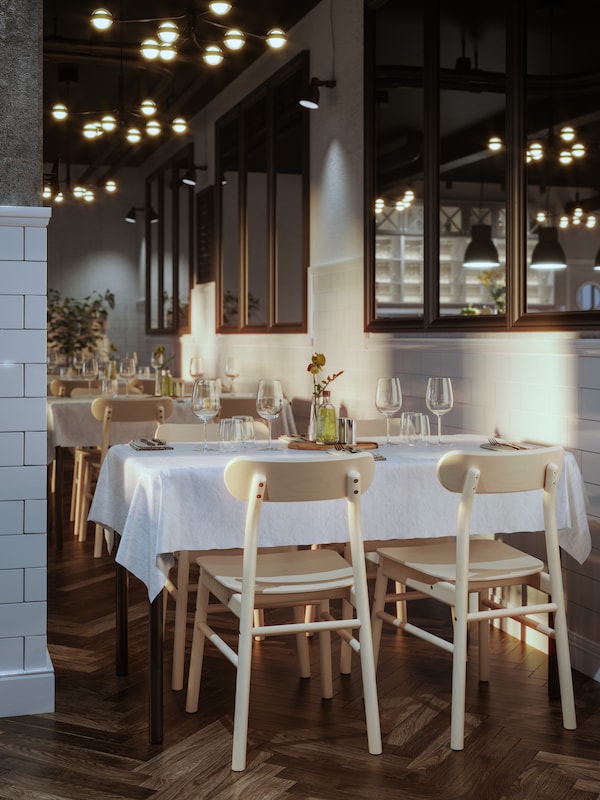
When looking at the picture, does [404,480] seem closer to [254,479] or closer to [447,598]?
[447,598]

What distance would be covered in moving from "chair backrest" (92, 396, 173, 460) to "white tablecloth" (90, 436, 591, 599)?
6.55 ft

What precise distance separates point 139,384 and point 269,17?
9.73ft

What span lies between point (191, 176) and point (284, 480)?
8.09 metres

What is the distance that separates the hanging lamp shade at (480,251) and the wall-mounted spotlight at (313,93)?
5.16ft

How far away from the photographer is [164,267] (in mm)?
12383

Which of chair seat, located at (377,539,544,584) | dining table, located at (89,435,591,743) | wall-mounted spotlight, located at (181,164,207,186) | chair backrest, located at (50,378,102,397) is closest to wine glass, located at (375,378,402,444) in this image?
dining table, located at (89,435,591,743)

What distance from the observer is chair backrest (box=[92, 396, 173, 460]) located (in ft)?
18.0

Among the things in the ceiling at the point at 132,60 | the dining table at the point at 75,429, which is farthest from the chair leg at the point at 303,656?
the ceiling at the point at 132,60

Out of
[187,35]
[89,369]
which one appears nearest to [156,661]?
[187,35]

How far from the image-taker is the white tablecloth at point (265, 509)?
2938 millimetres

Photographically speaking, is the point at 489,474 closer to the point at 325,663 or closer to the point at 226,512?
the point at 226,512

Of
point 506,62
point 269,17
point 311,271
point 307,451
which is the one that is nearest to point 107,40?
point 269,17

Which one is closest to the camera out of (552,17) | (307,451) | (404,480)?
(404,480)

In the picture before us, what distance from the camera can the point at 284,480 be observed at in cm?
275
